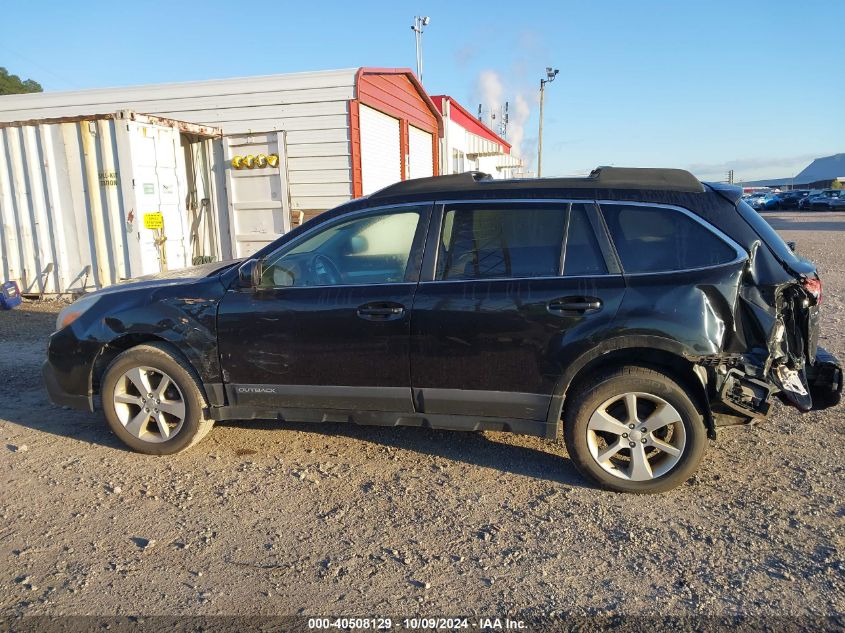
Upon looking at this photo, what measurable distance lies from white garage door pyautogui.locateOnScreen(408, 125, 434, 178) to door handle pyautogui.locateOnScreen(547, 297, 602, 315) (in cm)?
1194

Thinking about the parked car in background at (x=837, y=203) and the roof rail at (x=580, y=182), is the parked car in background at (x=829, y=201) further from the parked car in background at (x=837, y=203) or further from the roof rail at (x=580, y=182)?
the roof rail at (x=580, y=182)

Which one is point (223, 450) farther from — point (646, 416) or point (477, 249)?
point (646, 416)

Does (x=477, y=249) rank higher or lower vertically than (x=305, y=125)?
lower

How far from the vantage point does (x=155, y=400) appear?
4.38 metres

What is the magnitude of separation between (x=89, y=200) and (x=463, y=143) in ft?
66.4

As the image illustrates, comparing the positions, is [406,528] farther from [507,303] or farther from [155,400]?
[155,400]

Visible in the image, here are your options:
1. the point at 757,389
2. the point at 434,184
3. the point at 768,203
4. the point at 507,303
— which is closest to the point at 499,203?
the point at 434,184

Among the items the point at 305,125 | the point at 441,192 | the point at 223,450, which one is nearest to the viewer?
the point at 441,192

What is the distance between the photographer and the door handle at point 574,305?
12.0 feet

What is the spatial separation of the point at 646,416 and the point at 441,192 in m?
1.83

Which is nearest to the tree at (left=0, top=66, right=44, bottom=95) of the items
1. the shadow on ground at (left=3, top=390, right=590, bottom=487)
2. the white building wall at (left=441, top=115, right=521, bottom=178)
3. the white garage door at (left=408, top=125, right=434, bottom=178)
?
the white building wall at (left=441, top=115, right=521, bottom=178)

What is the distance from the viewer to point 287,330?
412cm

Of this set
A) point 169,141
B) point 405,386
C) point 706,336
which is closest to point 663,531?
point 706,336

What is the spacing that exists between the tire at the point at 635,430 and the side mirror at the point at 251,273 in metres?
2.12
